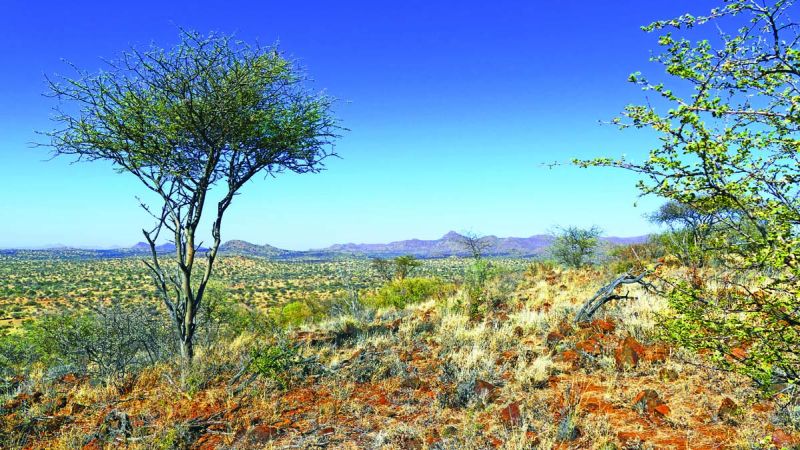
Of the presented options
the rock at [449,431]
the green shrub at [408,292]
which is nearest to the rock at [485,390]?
the rock at [449,431]

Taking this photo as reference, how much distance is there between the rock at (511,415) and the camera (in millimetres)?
5202

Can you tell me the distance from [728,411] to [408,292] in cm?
1850

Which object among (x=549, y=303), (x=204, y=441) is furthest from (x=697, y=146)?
(x=549, y=303)

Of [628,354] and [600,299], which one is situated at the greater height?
[600,299]

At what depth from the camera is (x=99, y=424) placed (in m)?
6.04

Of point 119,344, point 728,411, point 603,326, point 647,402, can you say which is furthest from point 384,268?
point 728,411

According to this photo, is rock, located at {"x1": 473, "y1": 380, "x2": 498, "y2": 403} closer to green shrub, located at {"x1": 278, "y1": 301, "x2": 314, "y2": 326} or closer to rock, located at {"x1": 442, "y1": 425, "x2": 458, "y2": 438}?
rock, located at {"x1": 442, "y1": 425, "x2": 458, "y2": 438}

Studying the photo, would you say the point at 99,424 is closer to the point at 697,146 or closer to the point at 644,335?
the point at 697,146

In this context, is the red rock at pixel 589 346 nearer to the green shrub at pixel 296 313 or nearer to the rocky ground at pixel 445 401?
the rocky ground at pixel 445 401

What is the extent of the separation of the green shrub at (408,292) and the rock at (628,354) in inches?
496

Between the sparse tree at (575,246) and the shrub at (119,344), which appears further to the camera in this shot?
the sparse tree at (575,246)

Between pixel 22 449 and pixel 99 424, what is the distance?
821 millimetres

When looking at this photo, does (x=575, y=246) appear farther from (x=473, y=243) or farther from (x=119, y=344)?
(x=119, y=344)

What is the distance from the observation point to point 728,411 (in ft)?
16.3
